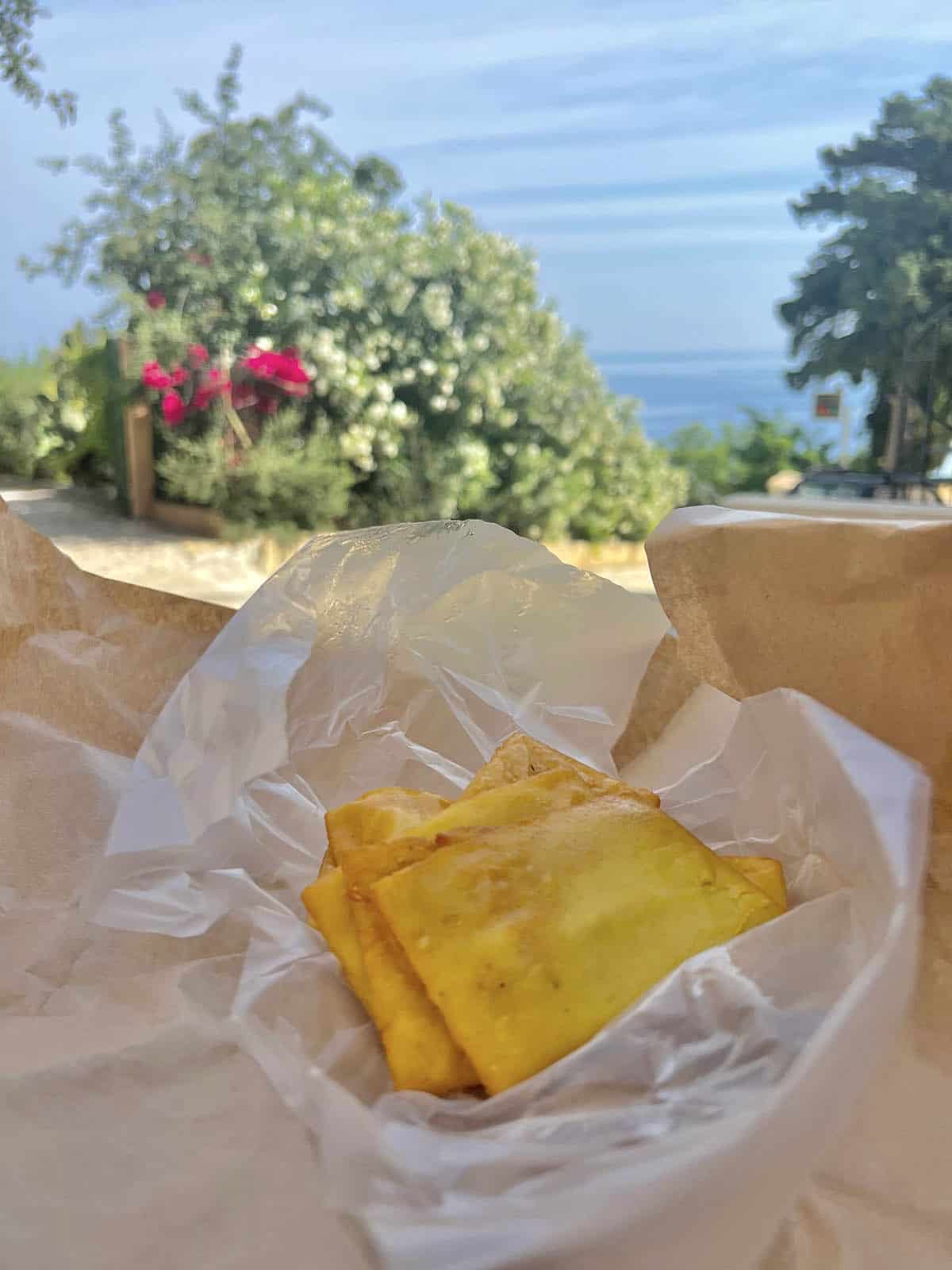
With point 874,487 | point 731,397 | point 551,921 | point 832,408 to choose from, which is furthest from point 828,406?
point 551,921

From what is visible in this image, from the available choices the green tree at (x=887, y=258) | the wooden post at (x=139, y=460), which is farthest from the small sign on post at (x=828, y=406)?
the wooden post at (x=139, y=460)

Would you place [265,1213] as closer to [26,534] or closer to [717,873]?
[717,873]

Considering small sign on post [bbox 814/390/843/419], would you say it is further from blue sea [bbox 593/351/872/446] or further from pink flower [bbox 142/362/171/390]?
pink flower [bbox 142/362/171/390]

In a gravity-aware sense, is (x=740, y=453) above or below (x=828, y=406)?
below

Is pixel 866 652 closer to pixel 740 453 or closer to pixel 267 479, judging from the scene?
pixel 267 479

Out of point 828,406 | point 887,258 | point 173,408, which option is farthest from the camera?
point 173,408

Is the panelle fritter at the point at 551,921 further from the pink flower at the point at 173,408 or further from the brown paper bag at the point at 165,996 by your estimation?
the pink flower at the point at 173,408
